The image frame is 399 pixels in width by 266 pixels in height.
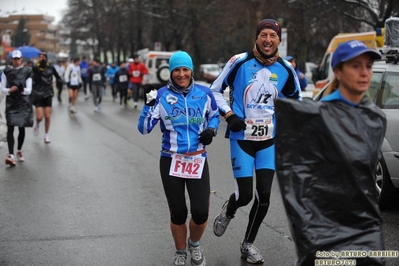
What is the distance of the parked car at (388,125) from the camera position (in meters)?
7.45

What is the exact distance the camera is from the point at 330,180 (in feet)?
11.5

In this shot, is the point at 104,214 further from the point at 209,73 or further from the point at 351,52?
the point at 209,73

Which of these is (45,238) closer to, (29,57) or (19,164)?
(19,164)

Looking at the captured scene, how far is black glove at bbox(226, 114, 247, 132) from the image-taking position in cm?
536

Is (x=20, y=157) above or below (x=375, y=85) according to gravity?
below

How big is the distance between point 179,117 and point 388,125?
330cm

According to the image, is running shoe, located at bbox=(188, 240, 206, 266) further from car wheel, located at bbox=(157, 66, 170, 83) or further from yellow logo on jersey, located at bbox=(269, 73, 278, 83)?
car wheel, located at bbox=(157, 66, 170, 83)

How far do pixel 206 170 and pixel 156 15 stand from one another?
38.3 m

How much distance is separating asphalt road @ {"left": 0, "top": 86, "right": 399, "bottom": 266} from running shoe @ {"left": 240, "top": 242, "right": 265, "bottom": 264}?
0.07 meters

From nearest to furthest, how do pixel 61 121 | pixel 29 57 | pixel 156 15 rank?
pixel 61 121 → pixel 29 57 → pixel 156 15

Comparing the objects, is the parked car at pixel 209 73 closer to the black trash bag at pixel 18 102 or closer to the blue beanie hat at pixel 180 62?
the black trash bag at pixel 18 102

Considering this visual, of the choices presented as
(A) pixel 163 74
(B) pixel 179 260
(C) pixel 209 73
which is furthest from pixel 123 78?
(C) pixel 209 73

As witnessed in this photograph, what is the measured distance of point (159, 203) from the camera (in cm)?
821

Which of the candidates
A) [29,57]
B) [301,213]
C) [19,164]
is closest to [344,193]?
[301,213]
